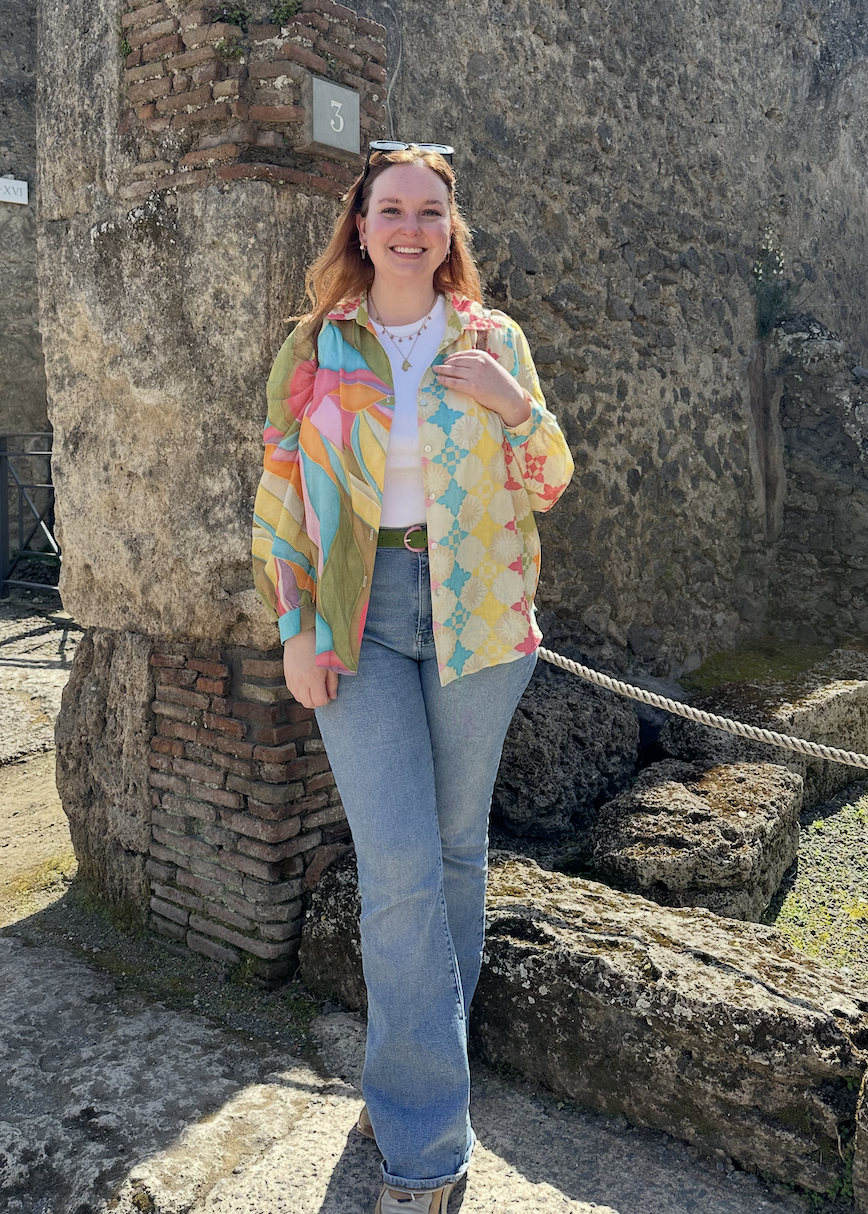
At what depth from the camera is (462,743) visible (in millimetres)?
2006

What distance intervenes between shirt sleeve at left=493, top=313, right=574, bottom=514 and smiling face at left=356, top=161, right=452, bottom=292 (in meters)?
0.22

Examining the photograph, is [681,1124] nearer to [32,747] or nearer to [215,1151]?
[215,1151]

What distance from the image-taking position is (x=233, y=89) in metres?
2.63

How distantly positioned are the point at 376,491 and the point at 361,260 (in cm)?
53

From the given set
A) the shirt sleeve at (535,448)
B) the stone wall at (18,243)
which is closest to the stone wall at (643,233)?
the shirt sleeve at (535,448)

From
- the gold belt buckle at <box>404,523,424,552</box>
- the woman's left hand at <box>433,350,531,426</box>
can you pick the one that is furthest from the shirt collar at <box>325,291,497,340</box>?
the gold belt buckle at <box>404,523,424,552</box>

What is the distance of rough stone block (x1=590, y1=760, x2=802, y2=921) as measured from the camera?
121 inches

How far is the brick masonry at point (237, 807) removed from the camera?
2.81 metres

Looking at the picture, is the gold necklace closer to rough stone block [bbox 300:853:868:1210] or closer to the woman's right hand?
the woman's right hand

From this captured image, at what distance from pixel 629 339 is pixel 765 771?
7.10 feet

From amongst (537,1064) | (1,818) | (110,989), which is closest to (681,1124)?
(537,1064)

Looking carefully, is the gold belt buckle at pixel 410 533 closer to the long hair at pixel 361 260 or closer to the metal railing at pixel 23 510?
the long hair at pixel 361 260

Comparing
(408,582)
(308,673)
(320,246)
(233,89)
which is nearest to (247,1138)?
(308,673)

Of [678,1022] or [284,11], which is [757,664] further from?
[284,11]
